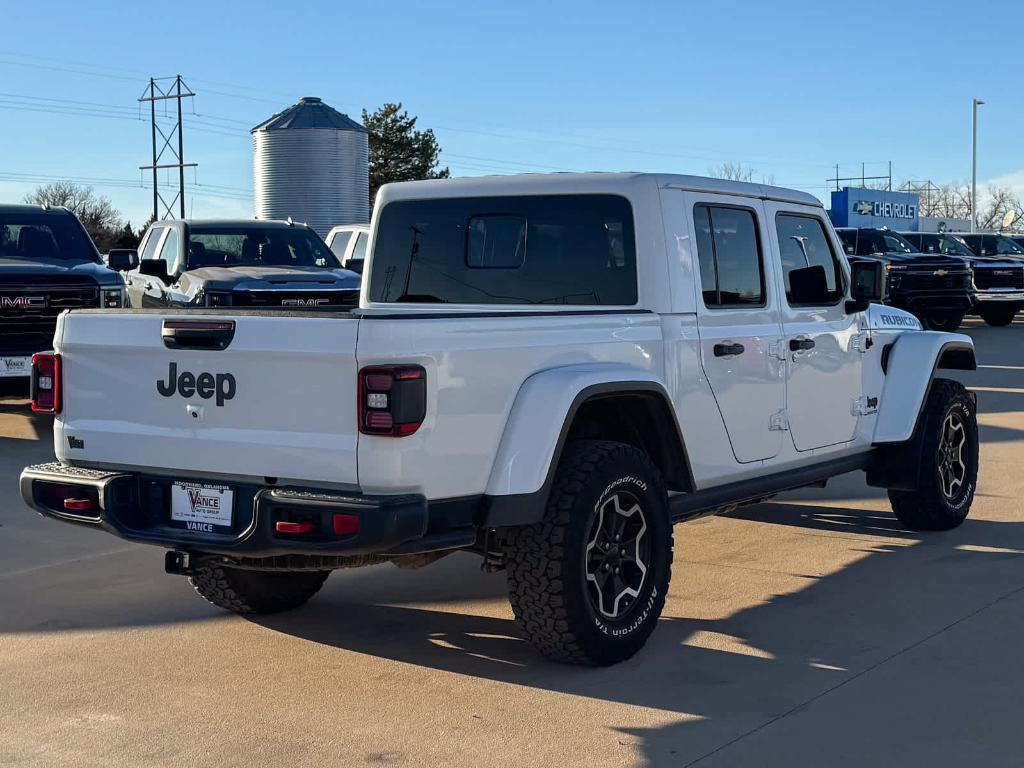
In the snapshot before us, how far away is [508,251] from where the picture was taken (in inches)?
243

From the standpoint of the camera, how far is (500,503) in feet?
15.9

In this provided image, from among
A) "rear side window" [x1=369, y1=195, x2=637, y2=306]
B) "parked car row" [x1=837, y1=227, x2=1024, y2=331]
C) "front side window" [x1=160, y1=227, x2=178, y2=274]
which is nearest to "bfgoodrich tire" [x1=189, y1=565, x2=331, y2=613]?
"rear side window" [x1=369, y1=195, x2=637, y2=306]

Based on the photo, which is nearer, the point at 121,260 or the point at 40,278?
the point at 40,278

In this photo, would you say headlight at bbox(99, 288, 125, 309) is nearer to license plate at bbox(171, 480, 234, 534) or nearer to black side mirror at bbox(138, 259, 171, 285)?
black side mirror at bbox(138, 259, 171, 285)

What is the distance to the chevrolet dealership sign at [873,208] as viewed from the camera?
→ 53406 mm

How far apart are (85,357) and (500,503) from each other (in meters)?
1.77

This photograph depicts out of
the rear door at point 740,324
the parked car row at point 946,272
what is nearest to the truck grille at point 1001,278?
the parked car row at point 946,272

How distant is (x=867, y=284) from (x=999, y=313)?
23344 mm

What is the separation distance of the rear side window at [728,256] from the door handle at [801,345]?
276 mm

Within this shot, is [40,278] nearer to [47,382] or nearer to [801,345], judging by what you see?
[47,382]

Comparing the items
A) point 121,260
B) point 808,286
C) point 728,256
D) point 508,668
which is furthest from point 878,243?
point 508,668

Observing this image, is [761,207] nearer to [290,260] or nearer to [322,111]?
[290,260]

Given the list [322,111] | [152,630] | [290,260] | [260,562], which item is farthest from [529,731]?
[322,111]

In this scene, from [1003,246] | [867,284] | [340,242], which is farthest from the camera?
[1003,246]
